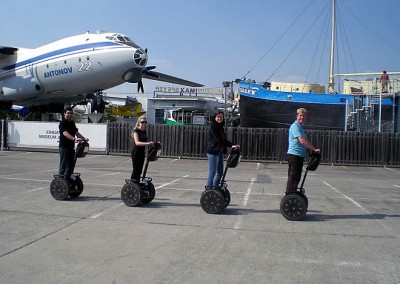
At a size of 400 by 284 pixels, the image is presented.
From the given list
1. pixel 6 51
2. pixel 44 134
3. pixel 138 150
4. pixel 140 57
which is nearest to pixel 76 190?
pixel 138 150

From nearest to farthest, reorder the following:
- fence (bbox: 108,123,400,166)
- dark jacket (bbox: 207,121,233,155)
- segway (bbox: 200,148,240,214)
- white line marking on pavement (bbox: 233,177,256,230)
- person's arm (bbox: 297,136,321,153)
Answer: white line marking on pavement (bbox: 233,177,256,230), person's arm (bbox: 297,136,321,153), segway (bbox: 200,148,240,214), dark jacket (bbox: 207,121,233,155), fence (bbox: 108,123,400,166)

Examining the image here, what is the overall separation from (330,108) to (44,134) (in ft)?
58.5

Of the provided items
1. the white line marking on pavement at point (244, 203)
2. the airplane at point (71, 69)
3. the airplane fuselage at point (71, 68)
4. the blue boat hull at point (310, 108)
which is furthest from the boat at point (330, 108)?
the white line marking on pavement at point (244, 203)

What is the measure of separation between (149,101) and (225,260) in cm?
5123

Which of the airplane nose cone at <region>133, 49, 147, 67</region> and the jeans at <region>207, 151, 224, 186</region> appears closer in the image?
the jeans at <region>207, 151, 224, 186</region>

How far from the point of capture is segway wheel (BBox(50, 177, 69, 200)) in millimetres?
8078

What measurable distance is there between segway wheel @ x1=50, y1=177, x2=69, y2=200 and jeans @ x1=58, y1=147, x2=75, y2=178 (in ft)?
0.56

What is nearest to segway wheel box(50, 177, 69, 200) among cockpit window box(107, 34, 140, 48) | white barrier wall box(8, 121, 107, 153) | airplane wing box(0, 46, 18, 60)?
cockpit window box(107, 34, 140, 48)

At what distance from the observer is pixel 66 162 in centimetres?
827

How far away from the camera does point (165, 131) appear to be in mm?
20922

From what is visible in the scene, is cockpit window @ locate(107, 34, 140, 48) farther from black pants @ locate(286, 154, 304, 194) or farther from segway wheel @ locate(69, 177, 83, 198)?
black pants @ locate(286, 154, 304, 194)

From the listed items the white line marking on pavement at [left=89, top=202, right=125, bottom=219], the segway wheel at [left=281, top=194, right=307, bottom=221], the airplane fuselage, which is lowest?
the white line marking on pavement at [left=89, top=202, right=125, bottom=219]

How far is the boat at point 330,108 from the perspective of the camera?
25938 mm

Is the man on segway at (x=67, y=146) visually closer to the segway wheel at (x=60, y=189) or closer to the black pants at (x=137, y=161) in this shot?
the segway wheel at (x=60, y=189)
